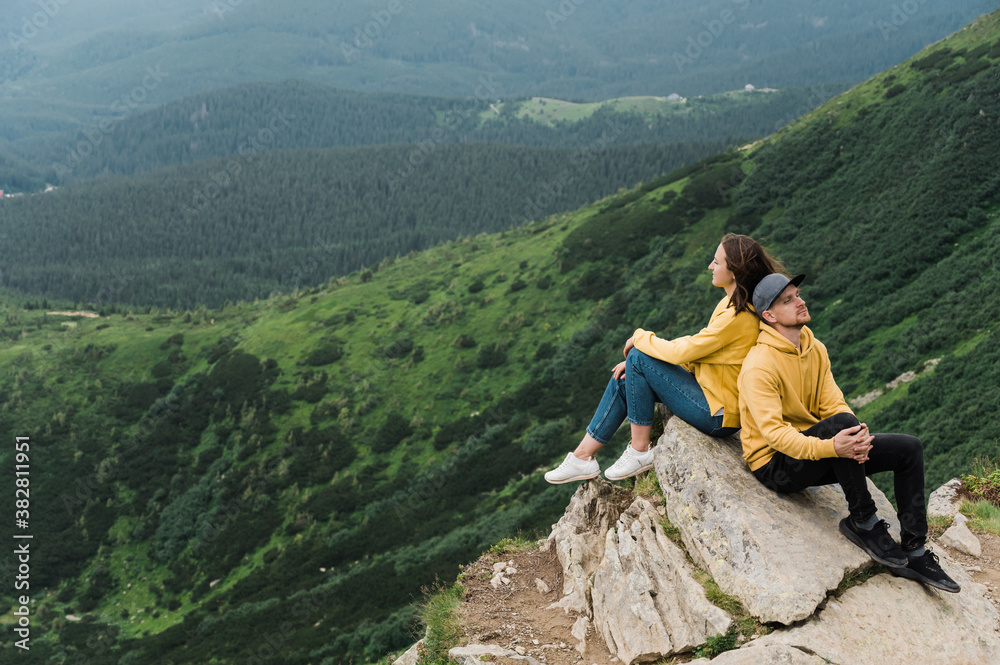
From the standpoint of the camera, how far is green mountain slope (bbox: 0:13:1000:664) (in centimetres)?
3731

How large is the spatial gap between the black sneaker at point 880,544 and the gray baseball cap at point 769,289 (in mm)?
3128

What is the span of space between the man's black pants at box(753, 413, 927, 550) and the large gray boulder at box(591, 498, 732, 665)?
2224mm

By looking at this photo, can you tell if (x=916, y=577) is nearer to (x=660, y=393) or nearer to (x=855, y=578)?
(x=855, y=578)

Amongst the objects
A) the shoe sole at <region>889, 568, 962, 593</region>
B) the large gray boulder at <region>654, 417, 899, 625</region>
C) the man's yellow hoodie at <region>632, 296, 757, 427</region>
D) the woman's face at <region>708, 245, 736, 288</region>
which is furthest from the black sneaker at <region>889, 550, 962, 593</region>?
the woman's face at <region>708, 245, 736, 288</region>

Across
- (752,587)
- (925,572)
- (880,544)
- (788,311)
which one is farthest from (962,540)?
(788,311)

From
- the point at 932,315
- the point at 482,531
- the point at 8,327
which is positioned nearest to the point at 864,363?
the point at 932,315

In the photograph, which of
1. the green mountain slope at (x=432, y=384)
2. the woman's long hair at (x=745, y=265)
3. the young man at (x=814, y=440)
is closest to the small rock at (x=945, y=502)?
the young man at (x=814, y=440)

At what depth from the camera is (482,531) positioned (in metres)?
38.2

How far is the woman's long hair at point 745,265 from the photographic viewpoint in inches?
383

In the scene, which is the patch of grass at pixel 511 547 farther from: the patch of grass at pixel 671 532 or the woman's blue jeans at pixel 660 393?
the woman's blue jeans at pixel 660 393

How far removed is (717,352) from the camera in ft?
33.3

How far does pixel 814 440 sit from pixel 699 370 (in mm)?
2159

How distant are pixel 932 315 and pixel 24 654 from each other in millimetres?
61272

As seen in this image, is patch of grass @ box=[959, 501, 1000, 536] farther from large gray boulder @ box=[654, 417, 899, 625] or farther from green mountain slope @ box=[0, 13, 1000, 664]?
green mountain slope @ box=[0, 13, 1000, 664]
